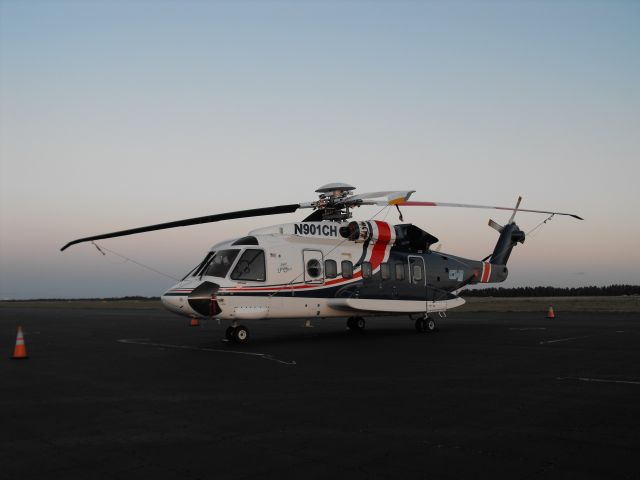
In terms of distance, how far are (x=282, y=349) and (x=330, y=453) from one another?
10355 mm

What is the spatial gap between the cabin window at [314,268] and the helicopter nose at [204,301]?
3814 mm

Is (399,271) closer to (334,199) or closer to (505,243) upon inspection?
(334,199)

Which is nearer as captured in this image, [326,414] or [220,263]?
[326,414]

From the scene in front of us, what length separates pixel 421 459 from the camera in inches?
222

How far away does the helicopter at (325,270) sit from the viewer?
1708 centimetres

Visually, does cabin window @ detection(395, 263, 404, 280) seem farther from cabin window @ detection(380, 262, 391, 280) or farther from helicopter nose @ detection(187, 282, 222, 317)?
helicopter nose @ detection(187, 282, 222, 317)

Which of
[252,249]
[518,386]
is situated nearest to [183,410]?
[518,386]

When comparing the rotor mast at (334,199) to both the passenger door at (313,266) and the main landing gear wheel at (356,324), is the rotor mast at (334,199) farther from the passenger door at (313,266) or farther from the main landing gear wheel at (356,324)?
the main landing gear wheel at (356,324)

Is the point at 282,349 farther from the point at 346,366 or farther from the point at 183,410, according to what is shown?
the point at 183,410

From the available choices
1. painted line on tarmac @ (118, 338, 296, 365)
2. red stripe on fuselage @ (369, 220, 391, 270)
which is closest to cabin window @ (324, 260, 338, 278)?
red stripe on fuselage @ (369, 220, 391, 270)

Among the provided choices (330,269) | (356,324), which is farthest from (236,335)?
(356,324)

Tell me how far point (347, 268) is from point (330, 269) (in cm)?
74

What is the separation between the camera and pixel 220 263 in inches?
698

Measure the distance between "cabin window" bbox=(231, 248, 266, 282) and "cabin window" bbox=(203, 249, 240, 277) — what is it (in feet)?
0.81
